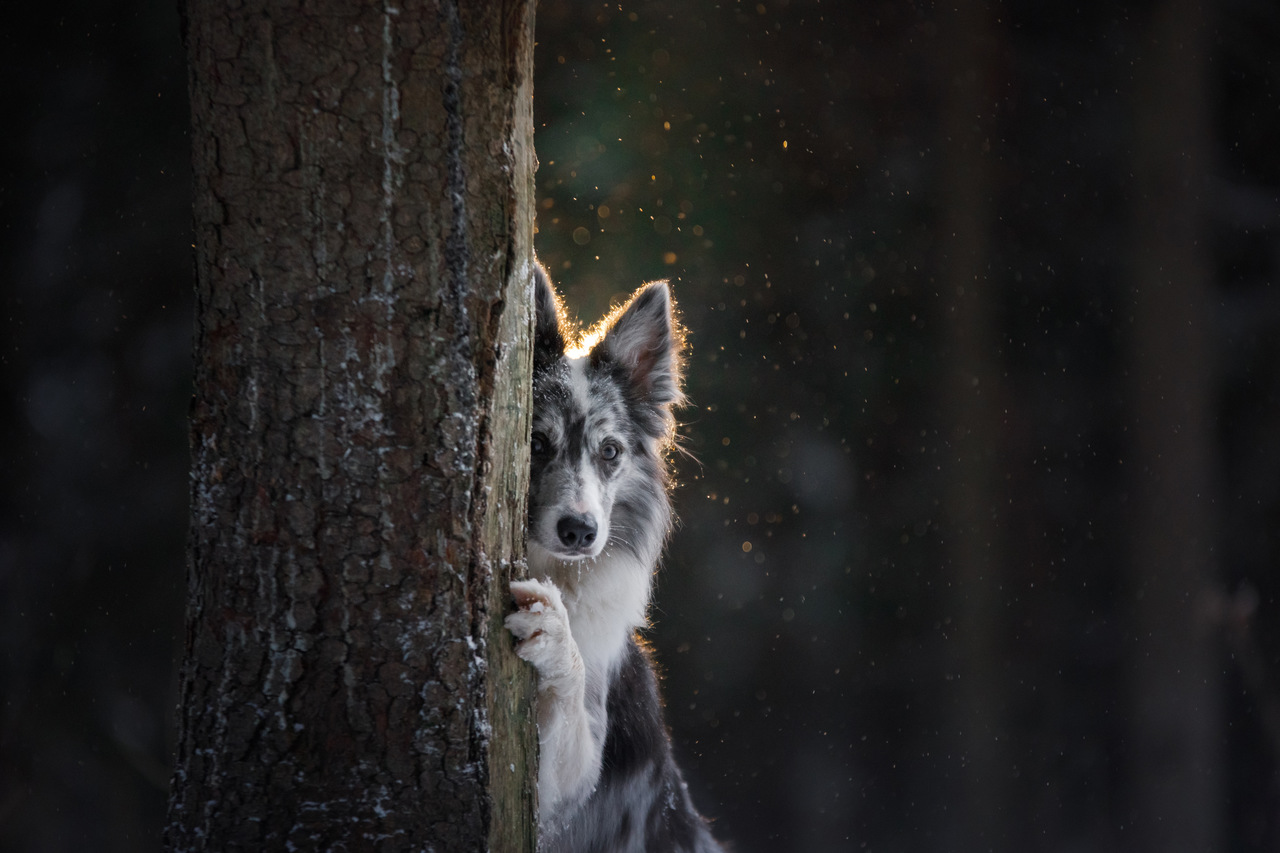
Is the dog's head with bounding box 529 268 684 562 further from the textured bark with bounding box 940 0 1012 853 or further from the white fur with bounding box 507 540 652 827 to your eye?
the textured bark with bounding box 940 0 1012 853

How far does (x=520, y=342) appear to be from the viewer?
4.94 ft

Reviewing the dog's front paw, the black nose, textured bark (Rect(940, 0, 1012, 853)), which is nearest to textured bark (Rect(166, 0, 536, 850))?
the dog's front paw

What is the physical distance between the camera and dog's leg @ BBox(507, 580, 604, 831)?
5.04 feet

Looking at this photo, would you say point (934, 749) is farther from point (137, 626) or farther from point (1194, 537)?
point (137, 626)

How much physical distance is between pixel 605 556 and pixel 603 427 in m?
0.36

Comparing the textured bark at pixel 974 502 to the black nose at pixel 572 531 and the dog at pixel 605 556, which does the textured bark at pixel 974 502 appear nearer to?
the dog at pixel 605 556

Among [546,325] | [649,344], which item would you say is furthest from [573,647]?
[649,344]

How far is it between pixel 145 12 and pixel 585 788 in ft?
12.2

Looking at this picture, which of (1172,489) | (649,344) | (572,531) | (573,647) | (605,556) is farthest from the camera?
(1172,489)

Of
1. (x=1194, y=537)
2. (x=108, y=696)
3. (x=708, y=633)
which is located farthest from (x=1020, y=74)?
(x=108, y=696)

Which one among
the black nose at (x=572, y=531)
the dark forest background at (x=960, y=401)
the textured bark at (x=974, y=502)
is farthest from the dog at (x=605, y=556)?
the textured bark at (x=974, y=502)

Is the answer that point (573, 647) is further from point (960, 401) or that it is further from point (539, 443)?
point (960, 401)

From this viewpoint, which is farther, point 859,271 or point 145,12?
point 859,271

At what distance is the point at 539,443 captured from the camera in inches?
86.0
